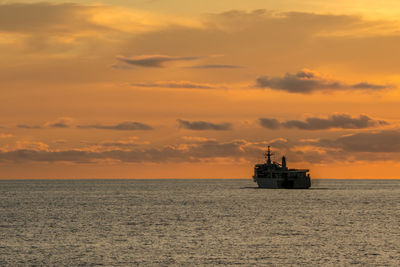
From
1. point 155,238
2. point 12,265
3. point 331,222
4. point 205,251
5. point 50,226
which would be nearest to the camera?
point 12,265

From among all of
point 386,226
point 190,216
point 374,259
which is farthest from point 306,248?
point 190,216

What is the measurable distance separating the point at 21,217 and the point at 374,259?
74184 mm

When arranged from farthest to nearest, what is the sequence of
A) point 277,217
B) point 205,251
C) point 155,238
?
point 277,217, point 155,238, point 205,251

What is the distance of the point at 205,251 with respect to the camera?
6744 centimetres

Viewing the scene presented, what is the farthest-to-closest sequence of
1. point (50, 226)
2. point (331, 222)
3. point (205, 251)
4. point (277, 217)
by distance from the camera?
point (277, 217) → point (331, 222) → point (50, 226) → point (205, 251)

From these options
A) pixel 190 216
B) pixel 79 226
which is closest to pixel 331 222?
pixel 190 216

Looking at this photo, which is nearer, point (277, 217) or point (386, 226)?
point (386, 226)

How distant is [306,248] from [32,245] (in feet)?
102

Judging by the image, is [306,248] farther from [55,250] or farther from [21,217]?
[21,217]

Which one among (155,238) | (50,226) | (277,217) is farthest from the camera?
(277,217)

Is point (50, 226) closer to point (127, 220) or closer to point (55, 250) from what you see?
point (127, 220)

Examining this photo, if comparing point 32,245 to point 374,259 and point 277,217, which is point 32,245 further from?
point 277,217

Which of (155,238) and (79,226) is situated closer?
(155,238)

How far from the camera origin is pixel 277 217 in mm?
117125
